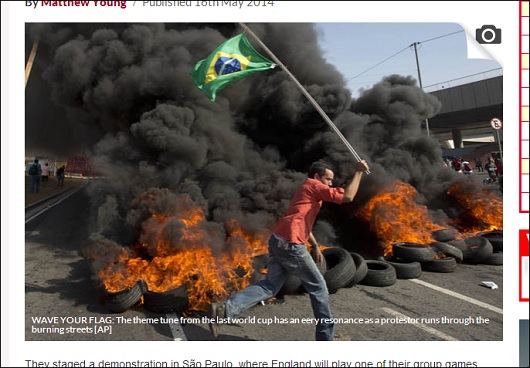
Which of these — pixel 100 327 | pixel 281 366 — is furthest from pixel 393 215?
pixel 100 327

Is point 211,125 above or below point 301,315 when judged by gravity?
above

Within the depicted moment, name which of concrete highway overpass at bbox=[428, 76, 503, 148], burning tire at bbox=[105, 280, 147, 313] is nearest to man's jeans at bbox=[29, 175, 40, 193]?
burning tire at bbox=[105, 280, 147, 313]

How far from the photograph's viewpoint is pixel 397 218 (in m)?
6.52

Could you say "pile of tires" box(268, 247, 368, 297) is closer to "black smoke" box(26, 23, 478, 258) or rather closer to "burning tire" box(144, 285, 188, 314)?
"burning tire" box(144, 285, 188, 314)

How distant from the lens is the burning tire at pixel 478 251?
5.91 metres

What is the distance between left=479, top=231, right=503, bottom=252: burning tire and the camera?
6.23m

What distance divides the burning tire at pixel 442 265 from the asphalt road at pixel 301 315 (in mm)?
129

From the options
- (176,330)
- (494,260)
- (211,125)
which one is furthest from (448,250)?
(211,125)

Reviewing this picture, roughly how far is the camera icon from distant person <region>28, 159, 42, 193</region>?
11812 millimetres

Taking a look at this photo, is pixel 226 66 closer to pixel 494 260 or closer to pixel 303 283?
pixel 303 283

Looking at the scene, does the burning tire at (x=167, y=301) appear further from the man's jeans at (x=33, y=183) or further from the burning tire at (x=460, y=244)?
the man's jeans at (x=33, y=183)

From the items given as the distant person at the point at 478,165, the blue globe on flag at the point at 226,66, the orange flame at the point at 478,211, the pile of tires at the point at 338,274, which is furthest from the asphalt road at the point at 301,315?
the distant person at the point at 478,165

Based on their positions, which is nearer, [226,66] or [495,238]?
[226,66]

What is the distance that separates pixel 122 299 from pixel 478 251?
5.34 metres
